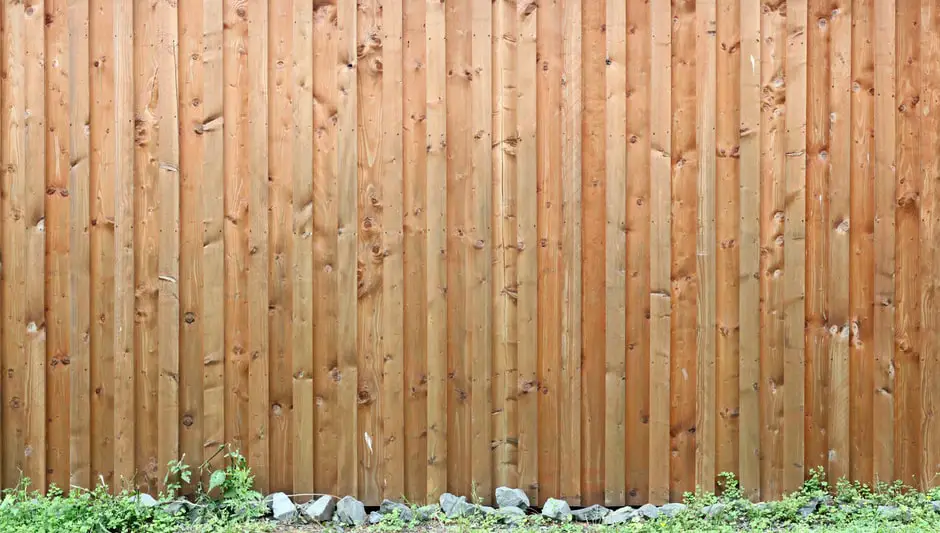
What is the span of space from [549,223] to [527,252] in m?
0.18

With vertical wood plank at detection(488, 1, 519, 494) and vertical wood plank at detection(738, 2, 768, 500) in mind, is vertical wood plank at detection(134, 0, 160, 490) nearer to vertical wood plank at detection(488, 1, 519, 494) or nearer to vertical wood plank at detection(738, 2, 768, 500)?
vertical wood plank at detection(488, 1, 519, 494)

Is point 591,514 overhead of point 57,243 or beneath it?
beneath

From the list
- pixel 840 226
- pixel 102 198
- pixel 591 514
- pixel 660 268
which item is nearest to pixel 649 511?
pixel 591 514

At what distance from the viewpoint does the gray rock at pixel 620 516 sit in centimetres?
354

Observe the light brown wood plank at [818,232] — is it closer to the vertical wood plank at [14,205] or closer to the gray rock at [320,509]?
the gray rock at [320,509]

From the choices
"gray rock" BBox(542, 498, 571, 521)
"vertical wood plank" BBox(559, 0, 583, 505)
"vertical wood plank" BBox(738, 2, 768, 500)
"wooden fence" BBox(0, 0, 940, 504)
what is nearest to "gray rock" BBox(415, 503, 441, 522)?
"wooden fence" BBox(0, 0, 940, 504)

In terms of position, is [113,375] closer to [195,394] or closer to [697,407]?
[195,394]

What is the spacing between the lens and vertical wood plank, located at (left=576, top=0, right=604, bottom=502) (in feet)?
11.9

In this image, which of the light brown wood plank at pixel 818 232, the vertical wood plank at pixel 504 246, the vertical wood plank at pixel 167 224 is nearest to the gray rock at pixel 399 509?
the vertical wood plank at pixel 504 246

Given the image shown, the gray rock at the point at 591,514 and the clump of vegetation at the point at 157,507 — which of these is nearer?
the clump of vegetation at the point at 157,507

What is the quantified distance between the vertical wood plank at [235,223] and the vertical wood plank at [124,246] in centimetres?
45

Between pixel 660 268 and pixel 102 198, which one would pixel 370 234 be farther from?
pixel 660 268

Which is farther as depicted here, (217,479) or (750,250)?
(750,250)

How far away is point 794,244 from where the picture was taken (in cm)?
364
